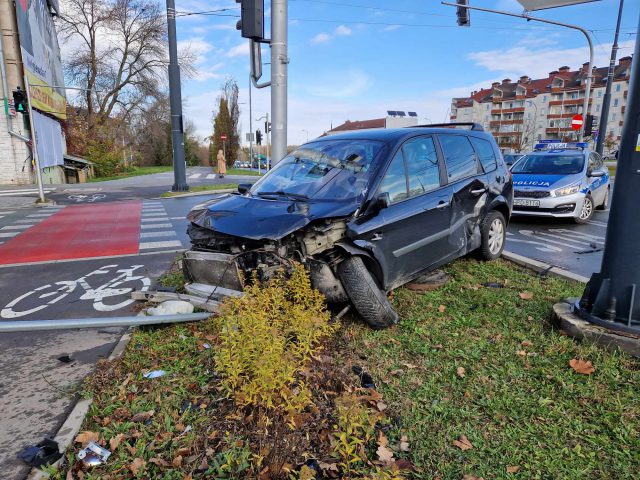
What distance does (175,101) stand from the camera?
1761 cm

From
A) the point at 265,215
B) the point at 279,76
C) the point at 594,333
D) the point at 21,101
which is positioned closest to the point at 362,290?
the point at 265,215

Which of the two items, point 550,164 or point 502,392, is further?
point 550,164

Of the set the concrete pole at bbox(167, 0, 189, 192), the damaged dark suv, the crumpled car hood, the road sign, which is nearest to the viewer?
the crumpled car hood

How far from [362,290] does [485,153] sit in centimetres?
316

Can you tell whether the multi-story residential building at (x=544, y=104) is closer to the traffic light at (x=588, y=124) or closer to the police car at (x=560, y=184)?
the traffic light at (x=588, y=124)

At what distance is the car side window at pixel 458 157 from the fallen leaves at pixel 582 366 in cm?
236

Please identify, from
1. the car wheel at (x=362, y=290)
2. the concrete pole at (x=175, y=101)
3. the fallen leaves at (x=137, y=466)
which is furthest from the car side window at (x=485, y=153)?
the concrete pole at (x=175, y=101)

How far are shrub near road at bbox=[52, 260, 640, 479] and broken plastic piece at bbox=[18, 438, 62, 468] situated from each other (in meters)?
0.10

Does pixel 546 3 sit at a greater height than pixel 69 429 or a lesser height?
greater

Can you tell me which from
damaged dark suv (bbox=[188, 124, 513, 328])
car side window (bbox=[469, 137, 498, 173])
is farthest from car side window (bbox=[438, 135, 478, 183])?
car side window (bbox=[469, 137, 498, 173])

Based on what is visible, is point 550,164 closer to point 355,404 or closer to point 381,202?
point 381,202

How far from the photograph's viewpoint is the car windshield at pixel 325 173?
414cm

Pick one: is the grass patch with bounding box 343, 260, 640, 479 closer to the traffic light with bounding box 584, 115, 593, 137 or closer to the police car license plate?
the police car license plate

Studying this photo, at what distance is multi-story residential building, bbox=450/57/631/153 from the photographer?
76.9 m
